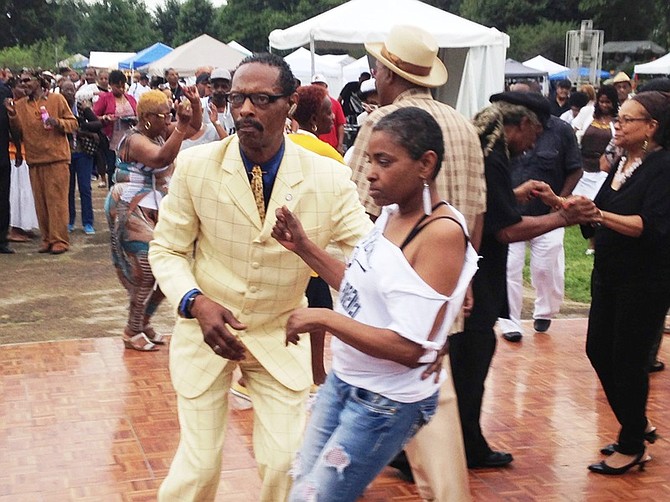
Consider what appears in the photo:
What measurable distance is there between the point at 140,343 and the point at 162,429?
1.83 m

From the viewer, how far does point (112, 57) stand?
4522 centimetres

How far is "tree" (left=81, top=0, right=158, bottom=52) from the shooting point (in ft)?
265

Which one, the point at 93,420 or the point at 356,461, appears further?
the point at 93,420

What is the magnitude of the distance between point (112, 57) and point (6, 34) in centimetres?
2206

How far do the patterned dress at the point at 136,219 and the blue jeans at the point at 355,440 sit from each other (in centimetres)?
452

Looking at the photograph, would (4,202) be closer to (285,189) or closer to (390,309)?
(285,189)

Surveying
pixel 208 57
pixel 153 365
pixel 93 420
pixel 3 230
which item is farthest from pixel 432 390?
pixel 208 57

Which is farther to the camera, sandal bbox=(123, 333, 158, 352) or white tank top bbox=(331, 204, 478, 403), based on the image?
sandal bbox=(123, 333, 158, 352)

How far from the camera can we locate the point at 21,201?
513 inches

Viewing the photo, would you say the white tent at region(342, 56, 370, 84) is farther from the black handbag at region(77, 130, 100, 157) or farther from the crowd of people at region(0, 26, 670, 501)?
the crowd of people at region(0, 26, 670, 501)

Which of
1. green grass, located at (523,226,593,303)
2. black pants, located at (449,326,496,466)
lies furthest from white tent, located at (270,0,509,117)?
black pants, located at (449,326,496,466)

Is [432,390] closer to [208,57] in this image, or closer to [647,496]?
[647,496]

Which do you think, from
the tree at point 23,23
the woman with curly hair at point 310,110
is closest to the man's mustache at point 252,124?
the woman with curly hair at point 310,110

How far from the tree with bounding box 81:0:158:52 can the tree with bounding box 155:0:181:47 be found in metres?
7.12
